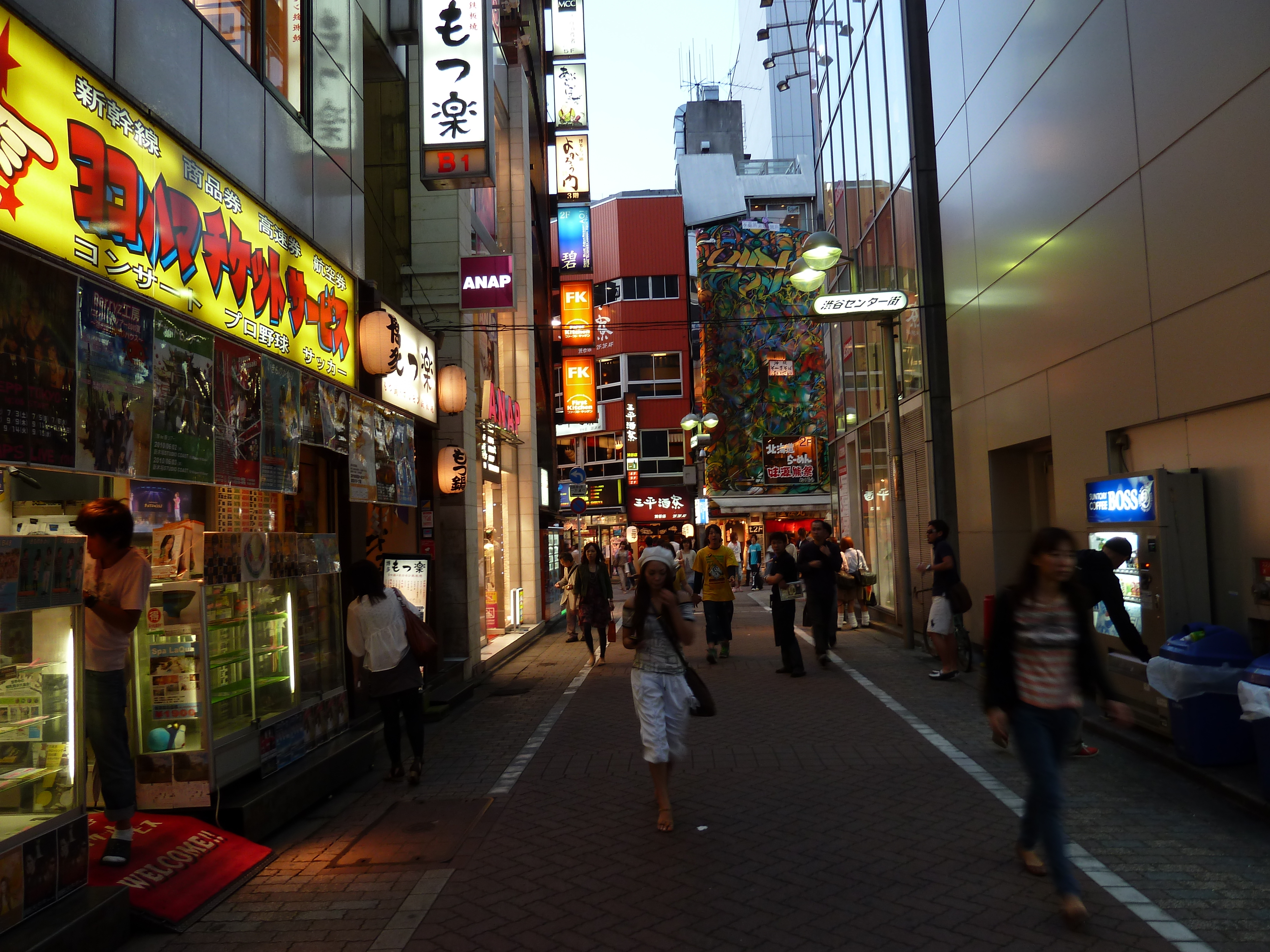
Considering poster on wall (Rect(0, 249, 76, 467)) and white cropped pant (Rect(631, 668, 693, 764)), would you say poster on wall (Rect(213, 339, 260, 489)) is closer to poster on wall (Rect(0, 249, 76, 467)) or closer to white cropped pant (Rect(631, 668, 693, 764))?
poster on wall (Rect(0, 249, 76, 467))

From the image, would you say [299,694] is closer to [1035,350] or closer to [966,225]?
[1035,350]

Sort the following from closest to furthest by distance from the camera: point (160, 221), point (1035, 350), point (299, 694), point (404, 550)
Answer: point (160, 221) < point (299, 694) < point (1035, 350) < point (404, 550)

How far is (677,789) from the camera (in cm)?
721

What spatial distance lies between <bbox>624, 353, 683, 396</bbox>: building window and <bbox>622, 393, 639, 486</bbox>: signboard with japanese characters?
1.92 m

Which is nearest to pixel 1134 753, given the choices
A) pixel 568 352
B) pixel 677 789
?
pixel 677 789

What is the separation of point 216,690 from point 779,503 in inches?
1775

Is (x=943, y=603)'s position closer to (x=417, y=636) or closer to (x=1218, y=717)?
(x=1218, y=717)

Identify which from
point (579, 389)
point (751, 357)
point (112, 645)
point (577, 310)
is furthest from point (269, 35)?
point (751, 357)

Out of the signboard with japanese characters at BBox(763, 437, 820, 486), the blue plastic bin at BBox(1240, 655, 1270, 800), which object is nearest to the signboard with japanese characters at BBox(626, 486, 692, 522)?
the signboard with japanese characters at BBox(763, 437, 820, 486)

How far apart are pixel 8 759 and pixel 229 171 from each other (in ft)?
15.4

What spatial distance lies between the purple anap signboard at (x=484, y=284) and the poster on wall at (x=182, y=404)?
7.35 metres

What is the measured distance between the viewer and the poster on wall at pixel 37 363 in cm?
460

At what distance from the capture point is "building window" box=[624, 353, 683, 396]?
56125 millimetres

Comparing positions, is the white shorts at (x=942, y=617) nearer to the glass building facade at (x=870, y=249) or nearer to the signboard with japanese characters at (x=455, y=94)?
the glass building facade at (x=870, y=249)
